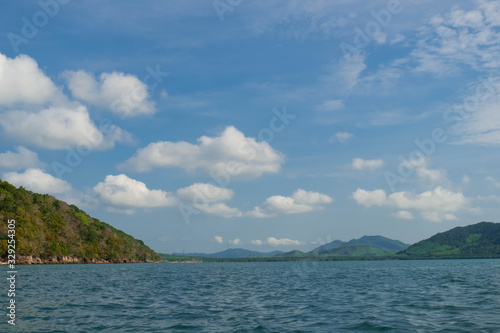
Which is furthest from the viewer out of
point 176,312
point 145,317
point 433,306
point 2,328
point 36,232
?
point 36,232

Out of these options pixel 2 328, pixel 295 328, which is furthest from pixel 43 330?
pixel 295 328

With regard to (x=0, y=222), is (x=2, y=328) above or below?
below

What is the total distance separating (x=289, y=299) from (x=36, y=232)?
586 feet

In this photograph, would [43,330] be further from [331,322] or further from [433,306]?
[433,306]

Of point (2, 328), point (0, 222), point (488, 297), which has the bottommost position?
point (488, 297)

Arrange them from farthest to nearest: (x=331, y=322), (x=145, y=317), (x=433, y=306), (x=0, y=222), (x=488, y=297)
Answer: (x=0, y=222)
(x=488, y=297)
(x=433, y=306)
(x=145, y=317)
(x=331, y=322)

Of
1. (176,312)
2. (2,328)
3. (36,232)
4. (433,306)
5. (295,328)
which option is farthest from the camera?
(36,232)

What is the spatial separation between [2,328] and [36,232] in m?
183

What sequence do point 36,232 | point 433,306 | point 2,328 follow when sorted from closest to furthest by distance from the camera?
1. point 2,328
2. point 433,306
3. point 36,232

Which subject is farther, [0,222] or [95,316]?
[0,222]

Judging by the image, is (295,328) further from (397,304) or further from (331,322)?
(397,304)

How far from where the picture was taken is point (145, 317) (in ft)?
103

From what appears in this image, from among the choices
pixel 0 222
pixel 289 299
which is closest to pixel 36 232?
pixel 0 222

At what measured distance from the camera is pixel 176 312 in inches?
1350
